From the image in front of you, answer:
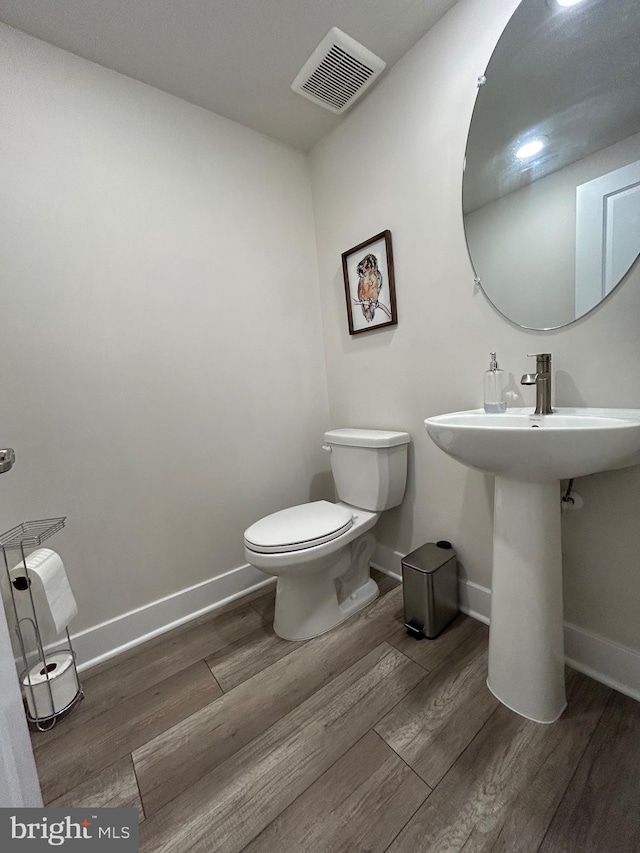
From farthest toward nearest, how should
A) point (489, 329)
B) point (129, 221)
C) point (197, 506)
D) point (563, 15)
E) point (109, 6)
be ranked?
point (197, 506) < point (129, 221) < point (489, 329) < point (109, 6) < point (563, 15)

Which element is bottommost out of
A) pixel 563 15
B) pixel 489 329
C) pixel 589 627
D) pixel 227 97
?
pixel 589 627

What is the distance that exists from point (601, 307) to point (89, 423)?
1.73m

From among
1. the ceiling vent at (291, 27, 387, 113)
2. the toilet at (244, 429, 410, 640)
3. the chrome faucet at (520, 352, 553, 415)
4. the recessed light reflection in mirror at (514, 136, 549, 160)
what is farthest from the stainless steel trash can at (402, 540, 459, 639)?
the ceiling vent at (291, 27, 387, 113)

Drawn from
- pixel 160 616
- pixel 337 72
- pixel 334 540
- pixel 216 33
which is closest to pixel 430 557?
pixel 334 540

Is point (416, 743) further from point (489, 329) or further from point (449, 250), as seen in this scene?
point (449, 250)

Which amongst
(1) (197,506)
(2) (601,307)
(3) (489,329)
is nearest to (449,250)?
(3) (489,329)

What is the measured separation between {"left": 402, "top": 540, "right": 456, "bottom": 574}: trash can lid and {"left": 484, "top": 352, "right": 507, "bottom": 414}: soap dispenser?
0.61 meters

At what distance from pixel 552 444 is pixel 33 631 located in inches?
68.7

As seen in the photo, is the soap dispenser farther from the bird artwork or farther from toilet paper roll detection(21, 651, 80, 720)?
toilet paper roll detection(21, 651, 80, 720)

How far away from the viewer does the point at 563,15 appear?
971mm

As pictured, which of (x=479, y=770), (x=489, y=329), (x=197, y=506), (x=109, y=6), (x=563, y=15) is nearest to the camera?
(x=479, y=770)

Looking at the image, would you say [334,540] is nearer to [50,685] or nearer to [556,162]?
[50,685]

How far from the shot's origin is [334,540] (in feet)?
4.28

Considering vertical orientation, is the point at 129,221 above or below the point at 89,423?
above
